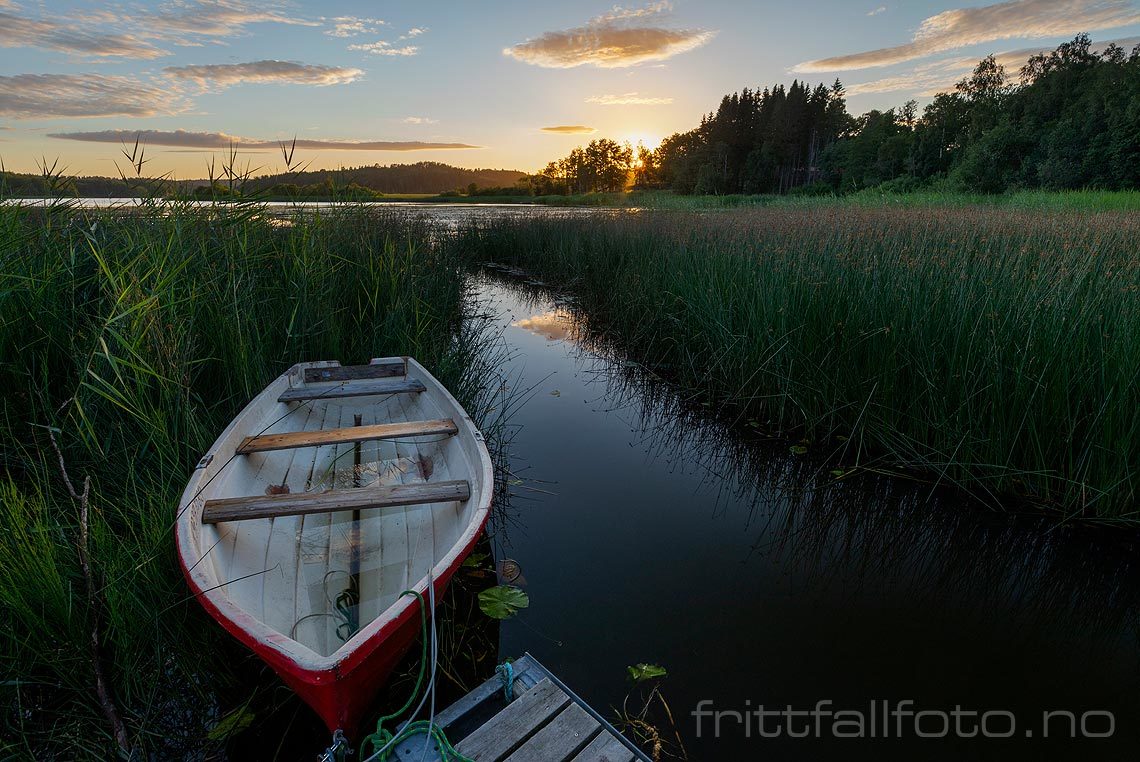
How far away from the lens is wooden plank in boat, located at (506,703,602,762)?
66.4 inches

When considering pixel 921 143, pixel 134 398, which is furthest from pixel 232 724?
pixel 921 143

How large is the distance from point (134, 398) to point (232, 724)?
157 centimetres

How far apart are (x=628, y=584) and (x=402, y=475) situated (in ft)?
5.07

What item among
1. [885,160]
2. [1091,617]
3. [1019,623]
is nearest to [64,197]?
[1019,623]

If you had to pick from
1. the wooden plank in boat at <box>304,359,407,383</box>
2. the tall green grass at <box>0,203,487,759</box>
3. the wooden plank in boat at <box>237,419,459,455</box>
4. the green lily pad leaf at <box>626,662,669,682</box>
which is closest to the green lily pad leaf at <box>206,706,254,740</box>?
the tall green grass at <box>0,203,487,759</box>

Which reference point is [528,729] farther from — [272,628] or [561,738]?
[272,628]

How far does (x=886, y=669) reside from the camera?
2.50 m

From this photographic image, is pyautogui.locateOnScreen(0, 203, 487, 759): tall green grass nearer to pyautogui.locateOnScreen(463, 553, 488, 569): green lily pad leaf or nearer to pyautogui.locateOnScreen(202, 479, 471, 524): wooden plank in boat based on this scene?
pyautogui.locateOnScreen(202, 479, 471, 524): wooden plank in boat

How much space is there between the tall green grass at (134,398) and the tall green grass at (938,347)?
2786 mm

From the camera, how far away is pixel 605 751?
1708mm

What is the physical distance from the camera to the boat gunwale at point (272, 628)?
1.48 metres

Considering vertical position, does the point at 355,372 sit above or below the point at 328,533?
above

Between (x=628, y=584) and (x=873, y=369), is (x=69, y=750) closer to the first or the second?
(x=628, y=584)

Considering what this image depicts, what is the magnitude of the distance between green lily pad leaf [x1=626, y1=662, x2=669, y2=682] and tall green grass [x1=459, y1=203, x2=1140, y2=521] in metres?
2.46
